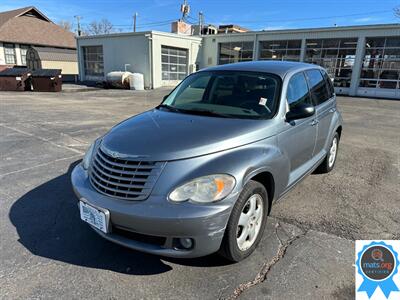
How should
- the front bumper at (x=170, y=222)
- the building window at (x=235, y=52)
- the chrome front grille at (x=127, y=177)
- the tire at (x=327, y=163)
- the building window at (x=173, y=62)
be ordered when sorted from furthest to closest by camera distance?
the building window at (x=235, y=52) → the building window at (x=173, y=62) → the tire at (x=327, y=163) → the chrome front grille at (x=127, y=177) → the front bumper at (x=170, y=222)

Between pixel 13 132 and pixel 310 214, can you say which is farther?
pixel 13 132

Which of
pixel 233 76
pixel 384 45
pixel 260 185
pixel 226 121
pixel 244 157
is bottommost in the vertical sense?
pixel 260 185

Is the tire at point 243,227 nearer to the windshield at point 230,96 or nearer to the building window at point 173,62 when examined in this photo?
the windshield at point 230,96

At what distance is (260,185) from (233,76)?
1.67m

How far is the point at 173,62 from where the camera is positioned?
87.7 ft

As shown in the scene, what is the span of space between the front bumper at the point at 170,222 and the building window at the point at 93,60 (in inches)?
1119

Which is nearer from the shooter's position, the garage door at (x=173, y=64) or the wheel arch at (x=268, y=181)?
the wheel arch at (x=268, y=181)

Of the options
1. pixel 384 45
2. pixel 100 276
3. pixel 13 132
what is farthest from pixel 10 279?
pixel 384 45

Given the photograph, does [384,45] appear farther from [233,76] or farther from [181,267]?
[181,267]

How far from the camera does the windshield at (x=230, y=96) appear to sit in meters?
3.44

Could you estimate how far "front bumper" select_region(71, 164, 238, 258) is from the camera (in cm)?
234

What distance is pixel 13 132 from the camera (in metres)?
8.01

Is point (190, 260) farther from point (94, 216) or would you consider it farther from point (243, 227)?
point (94, 216)

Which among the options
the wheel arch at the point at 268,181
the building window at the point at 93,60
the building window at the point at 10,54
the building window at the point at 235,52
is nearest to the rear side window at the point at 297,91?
the wheel arch at the point at 268,181
